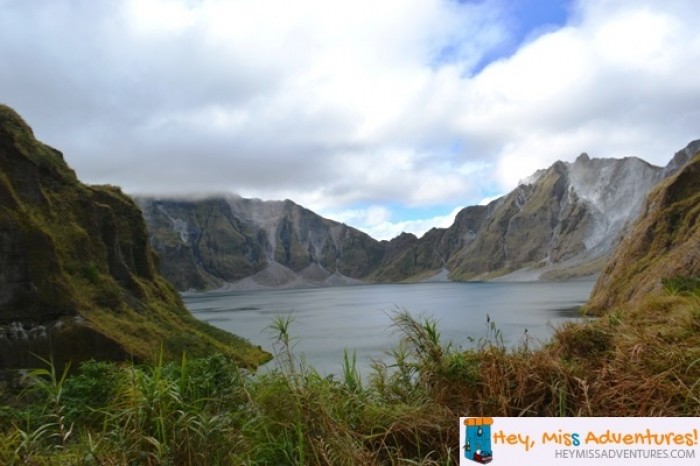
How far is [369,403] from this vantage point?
7.15 meters

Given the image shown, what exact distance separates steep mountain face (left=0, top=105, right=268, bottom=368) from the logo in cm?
1832

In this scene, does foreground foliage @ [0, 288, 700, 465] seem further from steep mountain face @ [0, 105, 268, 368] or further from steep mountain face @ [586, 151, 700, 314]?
A: steep mountain face @ [586, 151, 700, 314]

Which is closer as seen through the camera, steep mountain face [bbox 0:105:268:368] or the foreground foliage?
the foreground foliage

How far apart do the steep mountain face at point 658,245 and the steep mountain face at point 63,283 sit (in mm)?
39521

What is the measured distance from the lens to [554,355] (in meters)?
8.07

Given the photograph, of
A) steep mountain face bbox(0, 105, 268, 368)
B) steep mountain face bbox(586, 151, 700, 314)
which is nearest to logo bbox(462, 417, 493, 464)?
Answer: steep mountain face bbox(0, 105, 268, 368)

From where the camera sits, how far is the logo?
4.43m

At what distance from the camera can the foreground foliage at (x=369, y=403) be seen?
18.1 feet

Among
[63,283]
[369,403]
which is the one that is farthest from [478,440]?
[63,283]

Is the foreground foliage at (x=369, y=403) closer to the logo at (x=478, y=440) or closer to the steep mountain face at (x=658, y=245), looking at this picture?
the logo at (x=478, y=440)

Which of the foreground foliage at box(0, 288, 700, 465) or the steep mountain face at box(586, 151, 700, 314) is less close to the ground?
the steep mountain face at box(586, 151, 700, 314)

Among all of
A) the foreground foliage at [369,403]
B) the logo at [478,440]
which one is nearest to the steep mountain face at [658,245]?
the foreground foliage at [369,403]

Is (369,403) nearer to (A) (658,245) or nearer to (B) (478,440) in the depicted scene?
(B) (478,440)

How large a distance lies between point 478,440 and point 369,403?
282 cm
